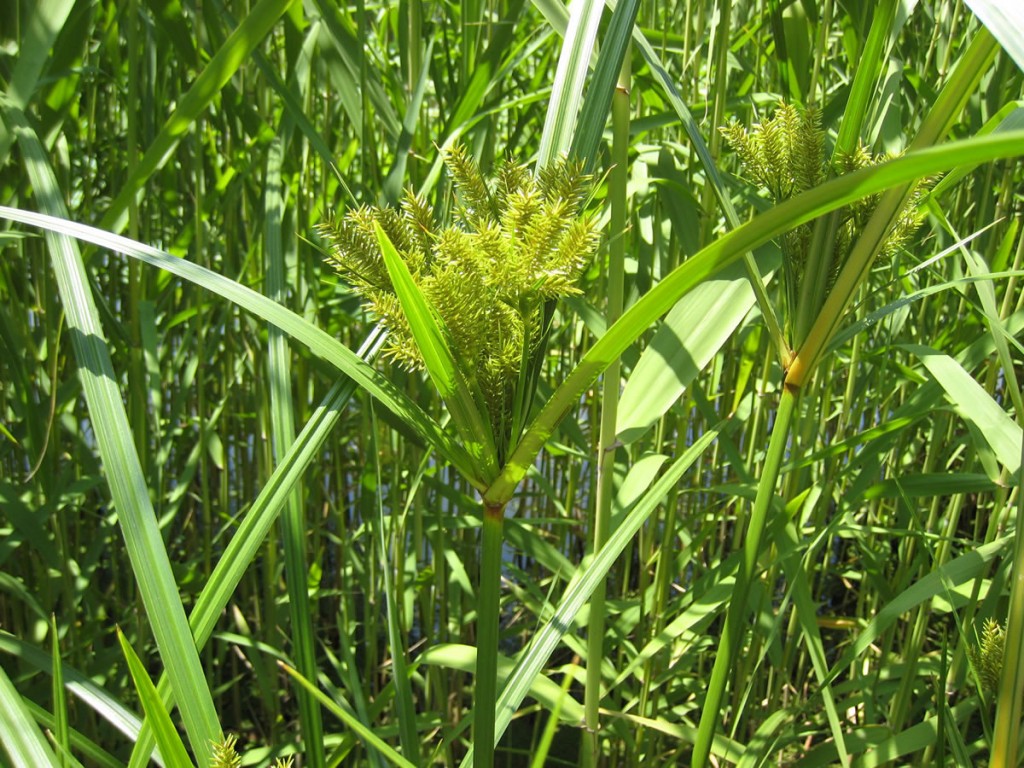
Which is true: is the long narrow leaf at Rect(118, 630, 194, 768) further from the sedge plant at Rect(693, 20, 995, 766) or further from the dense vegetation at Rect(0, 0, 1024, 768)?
the sedge plant at Rect(693, 20, 995, 766)

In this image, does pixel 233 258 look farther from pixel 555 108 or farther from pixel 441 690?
pixel 555 108

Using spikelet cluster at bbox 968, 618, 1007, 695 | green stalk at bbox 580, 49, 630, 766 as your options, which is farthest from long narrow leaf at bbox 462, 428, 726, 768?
spikelet cluster at bbox 968, 618, 1007, 695

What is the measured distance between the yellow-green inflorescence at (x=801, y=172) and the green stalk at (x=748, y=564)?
0.07 m

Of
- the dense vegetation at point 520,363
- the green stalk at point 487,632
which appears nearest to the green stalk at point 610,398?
the dense vegetation at point 520,363

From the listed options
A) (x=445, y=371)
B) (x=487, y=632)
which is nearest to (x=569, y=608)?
(x=487, y=632)

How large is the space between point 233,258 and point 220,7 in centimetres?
43

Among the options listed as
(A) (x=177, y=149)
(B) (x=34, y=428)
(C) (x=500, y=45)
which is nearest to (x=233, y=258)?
(A) (x=177, y=149)

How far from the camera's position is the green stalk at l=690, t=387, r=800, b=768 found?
56 cm

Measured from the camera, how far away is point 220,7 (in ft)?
3.85

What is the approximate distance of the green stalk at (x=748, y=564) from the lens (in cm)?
56

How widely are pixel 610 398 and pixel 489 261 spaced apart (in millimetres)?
357

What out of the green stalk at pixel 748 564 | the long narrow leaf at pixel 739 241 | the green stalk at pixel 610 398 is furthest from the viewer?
the green stalk at pixel 610 398

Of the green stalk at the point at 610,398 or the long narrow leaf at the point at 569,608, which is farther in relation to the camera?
the green stalk at the point at 610,398

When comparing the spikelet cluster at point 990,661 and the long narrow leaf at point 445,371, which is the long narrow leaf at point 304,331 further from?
the spikelet cluster at point 990,661
